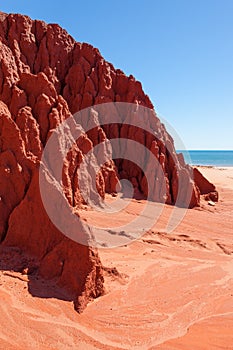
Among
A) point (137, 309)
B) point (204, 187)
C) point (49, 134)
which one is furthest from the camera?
point (204, 187)

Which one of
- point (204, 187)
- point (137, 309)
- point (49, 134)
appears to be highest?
point (49, 134)

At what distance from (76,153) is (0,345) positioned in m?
9.65

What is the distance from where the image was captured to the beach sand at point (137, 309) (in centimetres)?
618

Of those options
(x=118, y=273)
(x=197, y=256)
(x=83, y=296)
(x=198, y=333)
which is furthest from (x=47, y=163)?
(x=198, y=333)

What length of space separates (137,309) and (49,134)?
777 cm

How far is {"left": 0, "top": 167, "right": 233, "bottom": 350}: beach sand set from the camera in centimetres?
618

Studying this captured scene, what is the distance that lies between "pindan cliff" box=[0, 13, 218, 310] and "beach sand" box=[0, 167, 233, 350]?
633mm

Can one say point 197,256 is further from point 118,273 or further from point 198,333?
point 198,333

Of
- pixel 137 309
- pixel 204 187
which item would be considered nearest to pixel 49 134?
pixel 137 309

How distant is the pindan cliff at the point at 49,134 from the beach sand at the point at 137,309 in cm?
63

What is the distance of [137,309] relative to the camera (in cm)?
759

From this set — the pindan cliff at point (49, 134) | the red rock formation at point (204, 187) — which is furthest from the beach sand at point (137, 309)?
the red rock formation at point (204, 187)

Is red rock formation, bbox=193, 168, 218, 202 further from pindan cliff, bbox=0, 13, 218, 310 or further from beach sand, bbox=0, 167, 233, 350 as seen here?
beach sand, bbox=0, 167, 233, 350

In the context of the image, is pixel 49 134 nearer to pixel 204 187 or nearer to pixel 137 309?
pixel 137 309
